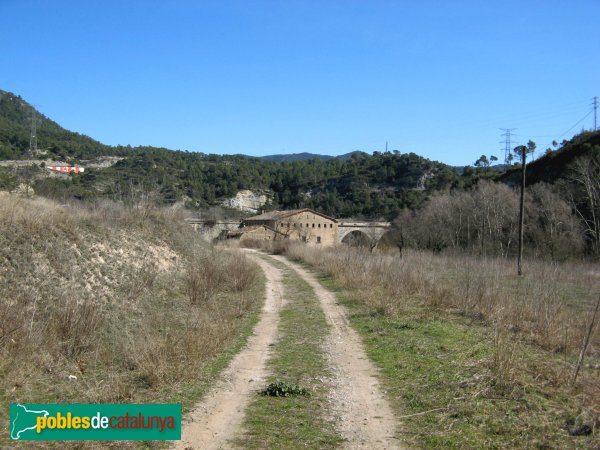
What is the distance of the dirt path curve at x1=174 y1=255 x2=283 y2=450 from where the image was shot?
5465mm

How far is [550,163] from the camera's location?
6156 cm

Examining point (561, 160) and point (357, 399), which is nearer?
point (357, 399)

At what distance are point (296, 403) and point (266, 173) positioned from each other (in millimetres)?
145578

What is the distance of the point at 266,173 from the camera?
151 meters

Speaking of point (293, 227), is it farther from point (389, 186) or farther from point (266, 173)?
point (266, 173)

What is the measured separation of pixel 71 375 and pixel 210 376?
2.04 meters

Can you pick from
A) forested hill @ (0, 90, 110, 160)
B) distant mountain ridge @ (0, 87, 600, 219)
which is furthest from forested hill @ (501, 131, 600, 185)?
forested hill @ (0, 90, 110, 160)

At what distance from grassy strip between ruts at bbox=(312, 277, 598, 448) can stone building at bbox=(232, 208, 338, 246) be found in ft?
199

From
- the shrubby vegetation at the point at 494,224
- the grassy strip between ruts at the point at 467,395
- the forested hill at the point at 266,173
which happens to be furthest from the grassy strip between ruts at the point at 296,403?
the forested hill at the point at 266,173

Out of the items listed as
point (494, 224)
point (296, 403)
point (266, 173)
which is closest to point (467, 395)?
point (296, 403)

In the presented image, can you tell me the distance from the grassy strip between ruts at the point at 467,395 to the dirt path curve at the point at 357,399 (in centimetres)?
20

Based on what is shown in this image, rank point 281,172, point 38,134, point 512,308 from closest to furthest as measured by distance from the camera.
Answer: point 512,308, point 38,134, point 281,172

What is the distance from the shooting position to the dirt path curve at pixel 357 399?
222 inches

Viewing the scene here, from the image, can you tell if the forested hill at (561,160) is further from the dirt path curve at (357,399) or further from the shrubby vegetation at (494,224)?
the dirt path curve at (357,399)
